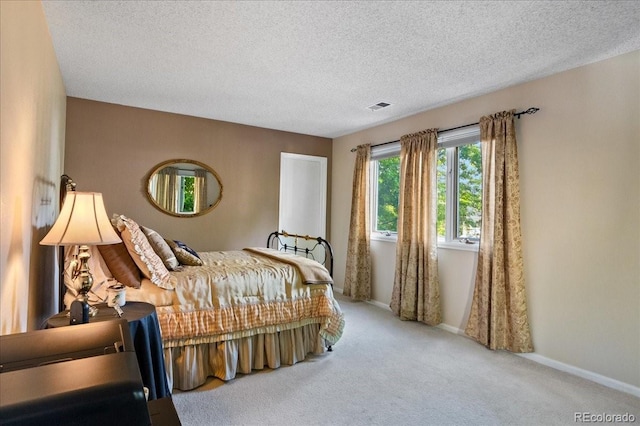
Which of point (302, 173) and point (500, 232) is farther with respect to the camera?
point (302, 173)

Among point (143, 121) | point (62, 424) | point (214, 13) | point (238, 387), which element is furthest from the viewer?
point (143, 121)

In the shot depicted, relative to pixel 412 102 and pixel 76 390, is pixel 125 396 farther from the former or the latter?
pixel 412 102

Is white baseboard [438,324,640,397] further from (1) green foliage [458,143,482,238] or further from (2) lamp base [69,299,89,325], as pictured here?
(2) lamp base [69,299,89,325]

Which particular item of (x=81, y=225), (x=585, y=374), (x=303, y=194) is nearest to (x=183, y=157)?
(x=303, y=194)

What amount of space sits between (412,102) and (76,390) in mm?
3826

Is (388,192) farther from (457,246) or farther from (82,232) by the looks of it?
(82,232)

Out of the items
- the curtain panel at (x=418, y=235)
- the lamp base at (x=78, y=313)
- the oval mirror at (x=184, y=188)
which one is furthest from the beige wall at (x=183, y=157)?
the lamp base at (x=78, y=313)

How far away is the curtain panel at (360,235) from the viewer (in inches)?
189

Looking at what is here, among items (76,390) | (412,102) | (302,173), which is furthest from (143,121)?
(76,390)

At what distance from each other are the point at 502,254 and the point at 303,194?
3.10 m

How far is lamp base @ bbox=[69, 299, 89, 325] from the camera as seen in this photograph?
1.68 m

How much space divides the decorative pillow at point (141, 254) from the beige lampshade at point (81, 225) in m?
0.48

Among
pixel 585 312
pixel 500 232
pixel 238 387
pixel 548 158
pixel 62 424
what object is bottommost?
pixel 238 387

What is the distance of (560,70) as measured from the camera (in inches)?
113
